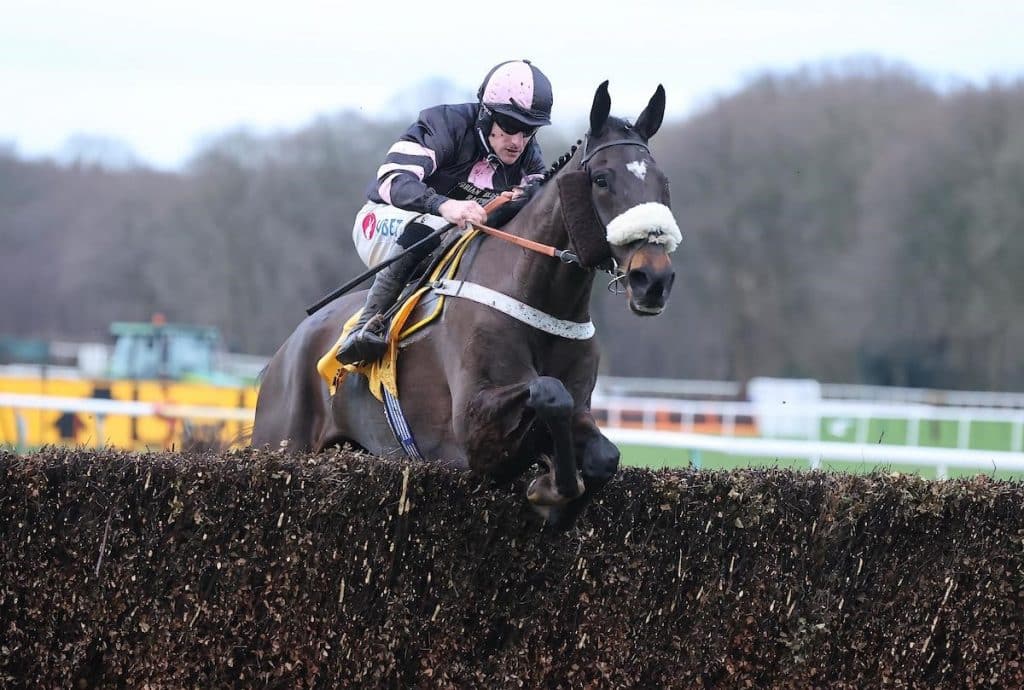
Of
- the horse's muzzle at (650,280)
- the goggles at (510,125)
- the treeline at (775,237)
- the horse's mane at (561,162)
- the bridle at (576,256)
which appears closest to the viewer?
the horse's muzzle at (650,280)

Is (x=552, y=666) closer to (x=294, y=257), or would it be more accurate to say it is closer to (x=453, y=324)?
(x=453, y=324)

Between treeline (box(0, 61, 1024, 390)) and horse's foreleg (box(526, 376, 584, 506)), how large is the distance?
2676cm

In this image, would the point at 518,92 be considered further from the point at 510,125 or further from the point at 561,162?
the point at 561,162

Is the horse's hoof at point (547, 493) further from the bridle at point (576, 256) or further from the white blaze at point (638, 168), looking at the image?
the white blaze at point (638, 168)

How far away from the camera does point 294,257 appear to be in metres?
39.0

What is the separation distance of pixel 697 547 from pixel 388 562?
920 millimetres

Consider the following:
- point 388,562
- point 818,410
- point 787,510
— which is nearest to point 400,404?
point 388,562

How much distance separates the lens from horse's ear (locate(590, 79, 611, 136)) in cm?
412

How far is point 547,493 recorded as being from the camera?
3820 millimetres

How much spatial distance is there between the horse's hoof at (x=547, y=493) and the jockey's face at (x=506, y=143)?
5.08 feet

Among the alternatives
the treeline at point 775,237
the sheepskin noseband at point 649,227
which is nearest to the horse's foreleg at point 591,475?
the sheepskin noseband at point 649,227

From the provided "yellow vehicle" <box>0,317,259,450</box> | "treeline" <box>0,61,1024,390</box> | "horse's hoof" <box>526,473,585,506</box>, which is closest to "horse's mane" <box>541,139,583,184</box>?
"horse's hoof" <box>526,473,585,506</box>

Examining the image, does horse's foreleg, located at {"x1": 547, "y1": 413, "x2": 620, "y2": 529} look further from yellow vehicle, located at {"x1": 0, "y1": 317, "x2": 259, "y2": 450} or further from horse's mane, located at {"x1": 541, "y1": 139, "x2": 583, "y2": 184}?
yellow vehicle, located at {"x1": 0, "y1": 317, "x2": 259, "y2": 450}

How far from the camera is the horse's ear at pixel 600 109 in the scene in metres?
A: 4.12
